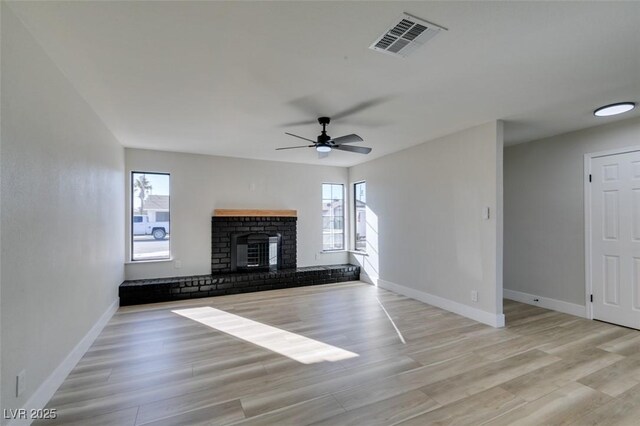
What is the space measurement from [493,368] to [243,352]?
2269 mm

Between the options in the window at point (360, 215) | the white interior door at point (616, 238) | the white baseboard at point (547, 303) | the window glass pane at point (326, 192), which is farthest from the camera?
the window glass pane at point (326, 192)

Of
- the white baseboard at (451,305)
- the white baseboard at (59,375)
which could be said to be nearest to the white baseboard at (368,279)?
the white baseboard at (451,305)

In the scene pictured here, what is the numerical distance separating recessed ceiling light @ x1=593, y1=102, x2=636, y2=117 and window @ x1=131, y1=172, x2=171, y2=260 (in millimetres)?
6089

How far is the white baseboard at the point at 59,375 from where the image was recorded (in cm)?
188

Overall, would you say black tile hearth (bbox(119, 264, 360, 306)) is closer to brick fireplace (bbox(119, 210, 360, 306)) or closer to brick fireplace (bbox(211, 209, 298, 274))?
brick fireplace (bbox(119, 210, 360, 306))

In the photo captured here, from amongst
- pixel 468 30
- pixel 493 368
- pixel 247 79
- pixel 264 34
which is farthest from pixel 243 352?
pixel 468 30

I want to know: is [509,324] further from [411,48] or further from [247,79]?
[247,79]

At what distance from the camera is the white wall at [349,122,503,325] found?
11.8 ft

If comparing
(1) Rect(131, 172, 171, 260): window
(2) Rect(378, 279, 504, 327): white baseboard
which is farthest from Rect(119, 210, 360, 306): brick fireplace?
(2) Rect(378, 279, 504, 327): white baseboard

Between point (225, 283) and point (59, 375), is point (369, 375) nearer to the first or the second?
point (59, 375)

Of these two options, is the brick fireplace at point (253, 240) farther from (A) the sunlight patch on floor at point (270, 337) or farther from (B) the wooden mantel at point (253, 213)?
(A) the sunlight patch on floor at point (270, 337)

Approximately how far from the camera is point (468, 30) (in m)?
1.84

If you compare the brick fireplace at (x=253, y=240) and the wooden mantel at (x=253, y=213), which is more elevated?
the wooden mantel at (x=253, y=213)

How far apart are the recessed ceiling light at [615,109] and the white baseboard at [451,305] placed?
252 centimetres
